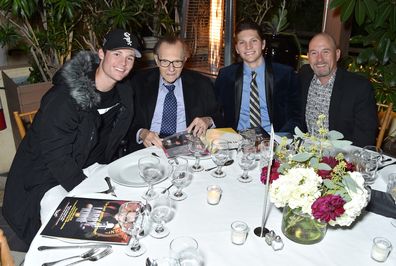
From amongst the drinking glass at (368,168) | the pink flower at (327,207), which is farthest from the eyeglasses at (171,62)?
the pink flower at (327,207)

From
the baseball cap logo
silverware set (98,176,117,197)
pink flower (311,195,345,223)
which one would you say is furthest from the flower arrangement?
the baseball cap logo

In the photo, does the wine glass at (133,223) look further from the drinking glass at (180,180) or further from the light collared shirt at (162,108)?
the light collared shirt at (162,108)

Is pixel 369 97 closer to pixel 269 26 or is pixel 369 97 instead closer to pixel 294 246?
pixel 294 246

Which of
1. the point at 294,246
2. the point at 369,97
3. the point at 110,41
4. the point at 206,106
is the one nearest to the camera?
the point at 294,246

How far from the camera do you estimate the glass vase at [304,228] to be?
3.87ft

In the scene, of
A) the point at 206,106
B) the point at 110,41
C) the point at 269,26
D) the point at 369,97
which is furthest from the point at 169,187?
the point at 269,26

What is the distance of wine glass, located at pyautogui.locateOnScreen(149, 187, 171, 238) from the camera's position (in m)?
1.21

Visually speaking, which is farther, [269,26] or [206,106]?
[269,26]

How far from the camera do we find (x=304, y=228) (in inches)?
46.9

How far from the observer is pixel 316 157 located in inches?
45.2

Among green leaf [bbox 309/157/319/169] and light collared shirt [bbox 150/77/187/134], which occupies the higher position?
green leaf [bbox 309/157/319/169]

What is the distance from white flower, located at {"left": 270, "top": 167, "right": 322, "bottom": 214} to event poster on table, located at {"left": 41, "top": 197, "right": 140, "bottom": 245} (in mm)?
522

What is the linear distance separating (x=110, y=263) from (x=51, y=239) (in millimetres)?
244

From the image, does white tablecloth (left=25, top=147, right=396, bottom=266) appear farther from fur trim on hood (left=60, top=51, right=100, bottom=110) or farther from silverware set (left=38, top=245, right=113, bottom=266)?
fur trim on hood (left=60, top=51, right=100, bottom=110)
